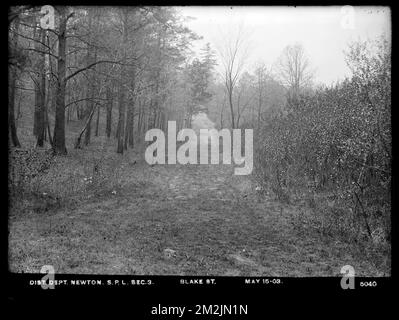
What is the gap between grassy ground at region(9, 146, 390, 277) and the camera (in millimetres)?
4613

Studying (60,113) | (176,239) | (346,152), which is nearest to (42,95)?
(60,113)

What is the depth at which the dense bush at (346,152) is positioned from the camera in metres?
5.46

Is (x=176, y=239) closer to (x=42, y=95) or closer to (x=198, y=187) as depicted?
(x=198, y=187)

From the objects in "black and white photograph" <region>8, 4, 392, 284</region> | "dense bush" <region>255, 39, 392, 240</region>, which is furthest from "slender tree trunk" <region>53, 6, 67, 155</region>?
"dense bush" <region>255, 39, 392, 240</region>

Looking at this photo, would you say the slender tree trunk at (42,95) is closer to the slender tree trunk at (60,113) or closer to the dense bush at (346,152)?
the slender tree trunk at (60,113)

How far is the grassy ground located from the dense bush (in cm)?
75

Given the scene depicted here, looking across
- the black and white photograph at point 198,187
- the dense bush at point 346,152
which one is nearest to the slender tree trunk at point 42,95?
the black and white photograph at point 198,187

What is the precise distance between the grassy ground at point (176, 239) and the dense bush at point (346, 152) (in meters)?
0.75

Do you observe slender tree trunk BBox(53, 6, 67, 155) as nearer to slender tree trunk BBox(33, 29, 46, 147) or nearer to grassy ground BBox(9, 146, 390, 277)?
slender tree trunk BBox(33, 29, 46, 147)

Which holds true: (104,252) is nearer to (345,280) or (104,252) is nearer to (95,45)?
(345,280)

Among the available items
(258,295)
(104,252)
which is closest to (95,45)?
(104,252)

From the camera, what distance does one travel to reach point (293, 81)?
23641 mm

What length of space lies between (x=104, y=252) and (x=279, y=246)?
272 cm
